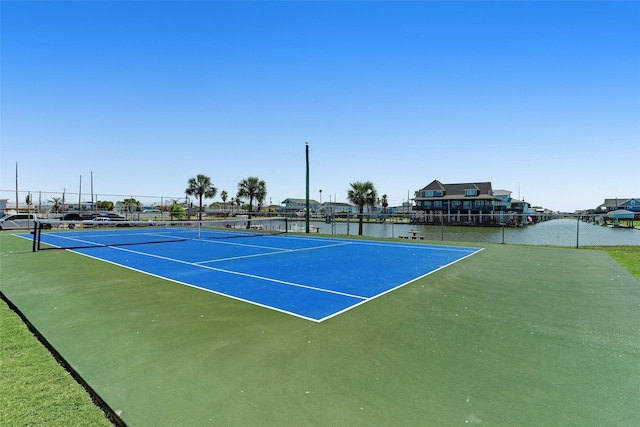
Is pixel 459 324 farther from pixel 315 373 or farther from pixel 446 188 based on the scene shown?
pixel 446 188

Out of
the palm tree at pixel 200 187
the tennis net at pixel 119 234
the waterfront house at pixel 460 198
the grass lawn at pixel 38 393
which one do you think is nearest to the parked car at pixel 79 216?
the tennis net at pixel 119 234

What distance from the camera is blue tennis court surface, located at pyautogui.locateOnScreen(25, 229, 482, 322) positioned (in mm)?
6298

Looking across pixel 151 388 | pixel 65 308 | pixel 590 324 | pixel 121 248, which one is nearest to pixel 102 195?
pixel 121 248

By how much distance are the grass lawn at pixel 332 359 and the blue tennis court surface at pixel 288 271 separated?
0.50 metres

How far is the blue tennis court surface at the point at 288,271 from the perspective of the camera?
6.30 metres

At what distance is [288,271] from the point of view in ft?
30.1

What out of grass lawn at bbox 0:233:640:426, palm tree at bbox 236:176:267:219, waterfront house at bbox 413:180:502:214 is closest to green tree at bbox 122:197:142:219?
palm tree at bbox 236:176:267:219

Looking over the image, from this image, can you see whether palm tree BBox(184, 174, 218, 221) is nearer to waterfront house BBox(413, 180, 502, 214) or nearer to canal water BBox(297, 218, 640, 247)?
canal water BBox(297, 218, 640, 247)

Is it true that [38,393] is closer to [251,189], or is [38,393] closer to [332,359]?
[332,359]

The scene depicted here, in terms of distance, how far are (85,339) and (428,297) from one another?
5605 millimetres

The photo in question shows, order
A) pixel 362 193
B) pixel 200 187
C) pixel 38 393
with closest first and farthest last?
pixel 38 393, pixel 362 193, pixel 200 187

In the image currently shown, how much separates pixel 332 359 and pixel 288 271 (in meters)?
5.54

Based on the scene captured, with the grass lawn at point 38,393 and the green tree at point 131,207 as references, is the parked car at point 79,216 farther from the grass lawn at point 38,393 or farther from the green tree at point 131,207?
the grass lawn at point 38,393

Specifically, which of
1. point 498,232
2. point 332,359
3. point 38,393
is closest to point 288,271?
point 332,359
